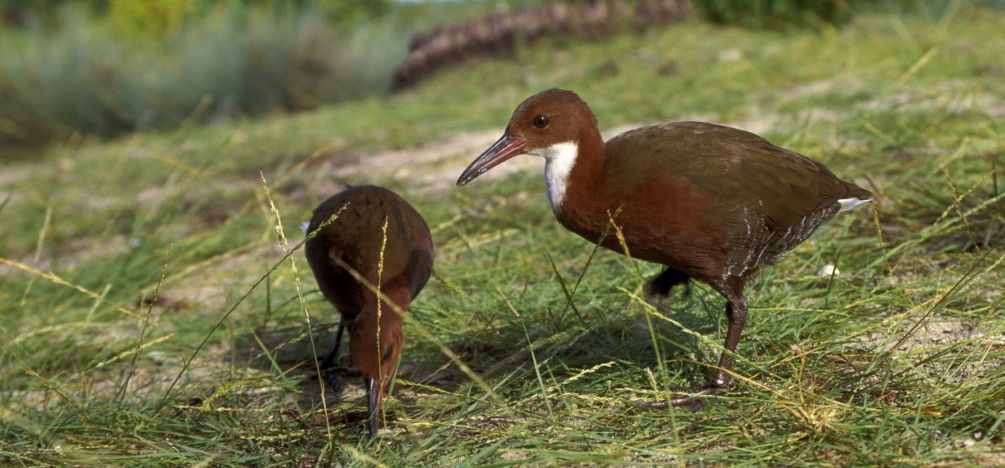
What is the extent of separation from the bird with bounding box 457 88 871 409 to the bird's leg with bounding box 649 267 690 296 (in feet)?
1.14

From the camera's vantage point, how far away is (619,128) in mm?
6469

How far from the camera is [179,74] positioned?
38.6 ft

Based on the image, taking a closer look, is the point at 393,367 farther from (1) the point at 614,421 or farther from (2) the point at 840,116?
(2) the point at 840,116

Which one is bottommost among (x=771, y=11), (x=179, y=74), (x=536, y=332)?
(x=179, y=74)

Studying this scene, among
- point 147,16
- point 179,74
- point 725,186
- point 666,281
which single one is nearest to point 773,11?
point 179,74

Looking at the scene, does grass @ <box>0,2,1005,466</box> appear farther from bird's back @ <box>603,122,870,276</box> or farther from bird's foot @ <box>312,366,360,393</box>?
bird's back @ <box>603,122,870,276</box>

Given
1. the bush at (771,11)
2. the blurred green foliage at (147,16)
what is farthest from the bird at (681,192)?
the blurred green foliage at (147,16)

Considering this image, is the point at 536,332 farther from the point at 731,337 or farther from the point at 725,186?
the point at 725,186

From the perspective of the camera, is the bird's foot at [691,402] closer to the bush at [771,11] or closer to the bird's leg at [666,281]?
the bird's leg at [666,281]

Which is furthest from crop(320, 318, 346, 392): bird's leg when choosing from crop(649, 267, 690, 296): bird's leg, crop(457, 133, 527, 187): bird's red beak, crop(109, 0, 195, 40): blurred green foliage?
crop(109, 0, 195, 40): blurred green foliage

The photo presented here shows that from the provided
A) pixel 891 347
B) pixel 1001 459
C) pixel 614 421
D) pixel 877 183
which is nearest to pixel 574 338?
pixel 614 421

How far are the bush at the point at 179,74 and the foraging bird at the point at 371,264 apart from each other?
28.0 ft

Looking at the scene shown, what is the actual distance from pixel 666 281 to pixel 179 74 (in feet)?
33.3

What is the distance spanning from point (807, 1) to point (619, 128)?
5772mm
